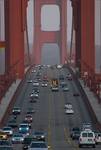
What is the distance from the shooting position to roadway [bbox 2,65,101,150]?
42234 millimetres

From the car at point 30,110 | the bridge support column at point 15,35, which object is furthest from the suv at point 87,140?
the bridge support column at point 15,35

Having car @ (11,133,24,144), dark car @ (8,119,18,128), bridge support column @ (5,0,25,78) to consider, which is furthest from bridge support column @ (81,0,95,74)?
car @ (11,133,24,144)

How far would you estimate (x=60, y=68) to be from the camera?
415ft

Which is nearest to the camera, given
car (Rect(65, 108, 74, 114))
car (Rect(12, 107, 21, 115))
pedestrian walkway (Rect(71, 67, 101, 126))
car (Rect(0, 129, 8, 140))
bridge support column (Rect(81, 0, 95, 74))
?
car (Rect(0, 129, 8, 140))

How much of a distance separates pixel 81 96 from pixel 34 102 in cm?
476

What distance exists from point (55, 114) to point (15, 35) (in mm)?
37731

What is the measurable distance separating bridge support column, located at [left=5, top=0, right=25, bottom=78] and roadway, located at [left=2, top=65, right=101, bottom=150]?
3.05 meters

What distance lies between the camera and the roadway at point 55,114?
1663 inches

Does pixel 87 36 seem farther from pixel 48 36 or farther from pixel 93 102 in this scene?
pixel 48 36

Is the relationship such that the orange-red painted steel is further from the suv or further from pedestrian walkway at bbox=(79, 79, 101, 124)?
the suv

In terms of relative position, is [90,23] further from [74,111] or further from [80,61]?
[74,111]

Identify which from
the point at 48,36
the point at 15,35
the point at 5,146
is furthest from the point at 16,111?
the point at 48,36

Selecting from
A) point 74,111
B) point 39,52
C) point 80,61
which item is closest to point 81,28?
point 80,61

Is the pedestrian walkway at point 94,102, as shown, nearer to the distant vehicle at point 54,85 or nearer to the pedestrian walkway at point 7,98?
Answer: the pedestrian walkway at point 7,98
